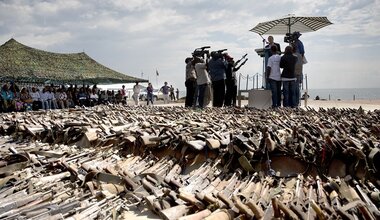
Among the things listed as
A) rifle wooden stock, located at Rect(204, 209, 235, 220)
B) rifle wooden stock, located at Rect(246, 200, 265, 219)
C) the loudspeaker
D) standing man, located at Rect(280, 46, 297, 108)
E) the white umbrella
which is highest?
the white umbrella

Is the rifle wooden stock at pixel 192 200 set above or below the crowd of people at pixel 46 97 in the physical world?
below

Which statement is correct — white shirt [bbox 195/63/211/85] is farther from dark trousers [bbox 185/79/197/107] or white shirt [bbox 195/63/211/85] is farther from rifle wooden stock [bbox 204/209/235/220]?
rifle wooden stock [bbox 204/209/235/220]

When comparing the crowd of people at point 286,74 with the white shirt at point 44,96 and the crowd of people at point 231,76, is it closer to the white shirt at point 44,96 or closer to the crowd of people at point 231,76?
the crowd of people at point 231,76

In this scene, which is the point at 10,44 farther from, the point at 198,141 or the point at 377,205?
the point at 377,205

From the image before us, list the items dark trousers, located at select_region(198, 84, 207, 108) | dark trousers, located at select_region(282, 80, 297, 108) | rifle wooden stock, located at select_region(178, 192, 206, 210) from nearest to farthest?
rifle wooden stock, located at select_region(178, 192, 206, 210) → dark trousers, located at select_region(282, 80, 297, 108) → dark trousers, located at select_region(198, 84, 207, 108)

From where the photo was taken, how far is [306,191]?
346 cm

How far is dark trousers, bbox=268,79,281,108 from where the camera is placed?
10.6 m

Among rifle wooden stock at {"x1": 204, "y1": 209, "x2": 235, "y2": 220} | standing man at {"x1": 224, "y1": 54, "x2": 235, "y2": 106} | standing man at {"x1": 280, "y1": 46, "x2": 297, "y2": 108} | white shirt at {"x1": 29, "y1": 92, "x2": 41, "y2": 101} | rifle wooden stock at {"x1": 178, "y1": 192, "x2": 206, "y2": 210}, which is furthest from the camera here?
white shirt at {"x1": 29, "y1": 92, "x2": 41, "y2": 101}

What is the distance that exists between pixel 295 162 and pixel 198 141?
4.58ft

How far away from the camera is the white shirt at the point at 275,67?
10.2m

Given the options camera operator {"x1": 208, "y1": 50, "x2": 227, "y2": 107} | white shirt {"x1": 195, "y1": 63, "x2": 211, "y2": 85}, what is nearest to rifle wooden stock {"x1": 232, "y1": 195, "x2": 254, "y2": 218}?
camera operator {"x1": 208, "y1": 50, "x2": 227, "y2": 107}

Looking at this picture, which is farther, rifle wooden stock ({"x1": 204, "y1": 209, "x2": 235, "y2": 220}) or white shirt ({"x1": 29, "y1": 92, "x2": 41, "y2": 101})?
white shirt ({"x1": 29, "y1": 92, "x2": 41, "y2": 101})

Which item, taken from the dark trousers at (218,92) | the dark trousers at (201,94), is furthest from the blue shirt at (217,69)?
the dark trousers at (201,94)

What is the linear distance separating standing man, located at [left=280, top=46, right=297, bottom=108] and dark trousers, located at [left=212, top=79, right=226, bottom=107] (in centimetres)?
218
